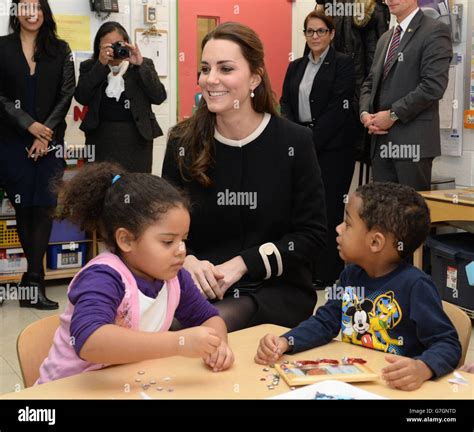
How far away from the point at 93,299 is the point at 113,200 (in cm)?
32

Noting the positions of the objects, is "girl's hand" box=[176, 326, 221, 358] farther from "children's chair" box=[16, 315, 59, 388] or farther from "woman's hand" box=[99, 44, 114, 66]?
"woman's hand" box=[99, 44, 114, 66]

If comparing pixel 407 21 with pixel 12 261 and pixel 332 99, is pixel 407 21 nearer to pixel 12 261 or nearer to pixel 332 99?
pixel 332 99

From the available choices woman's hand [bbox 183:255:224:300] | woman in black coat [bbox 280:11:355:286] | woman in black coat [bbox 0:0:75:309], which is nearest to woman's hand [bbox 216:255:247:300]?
woman's hand [bbox 183:255:224:300]

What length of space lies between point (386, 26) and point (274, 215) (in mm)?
2858

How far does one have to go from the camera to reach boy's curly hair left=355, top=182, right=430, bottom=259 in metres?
1.75

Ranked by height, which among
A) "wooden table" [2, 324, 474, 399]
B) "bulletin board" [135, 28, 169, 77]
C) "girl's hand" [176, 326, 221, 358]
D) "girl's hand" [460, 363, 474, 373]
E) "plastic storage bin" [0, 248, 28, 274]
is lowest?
"plastic storage bin" [0, 248, 28, 274]

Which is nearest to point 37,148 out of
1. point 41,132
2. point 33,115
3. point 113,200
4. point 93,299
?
point 41,132

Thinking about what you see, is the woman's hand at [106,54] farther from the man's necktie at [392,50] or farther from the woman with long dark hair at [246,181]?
the woman with long dark hair at [246,181]

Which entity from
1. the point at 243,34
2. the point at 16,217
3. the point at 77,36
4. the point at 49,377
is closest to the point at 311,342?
the point at 49,377

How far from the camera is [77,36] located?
15.8 feet

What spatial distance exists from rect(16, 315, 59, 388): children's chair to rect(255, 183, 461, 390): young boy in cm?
49

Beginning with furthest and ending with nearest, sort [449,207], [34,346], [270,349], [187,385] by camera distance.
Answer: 1. [449,207]
2. [34,346]
3. [270,349]
4. [187,385]

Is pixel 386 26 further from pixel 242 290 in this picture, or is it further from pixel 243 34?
pixel 242 290

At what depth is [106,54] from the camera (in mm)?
4145
